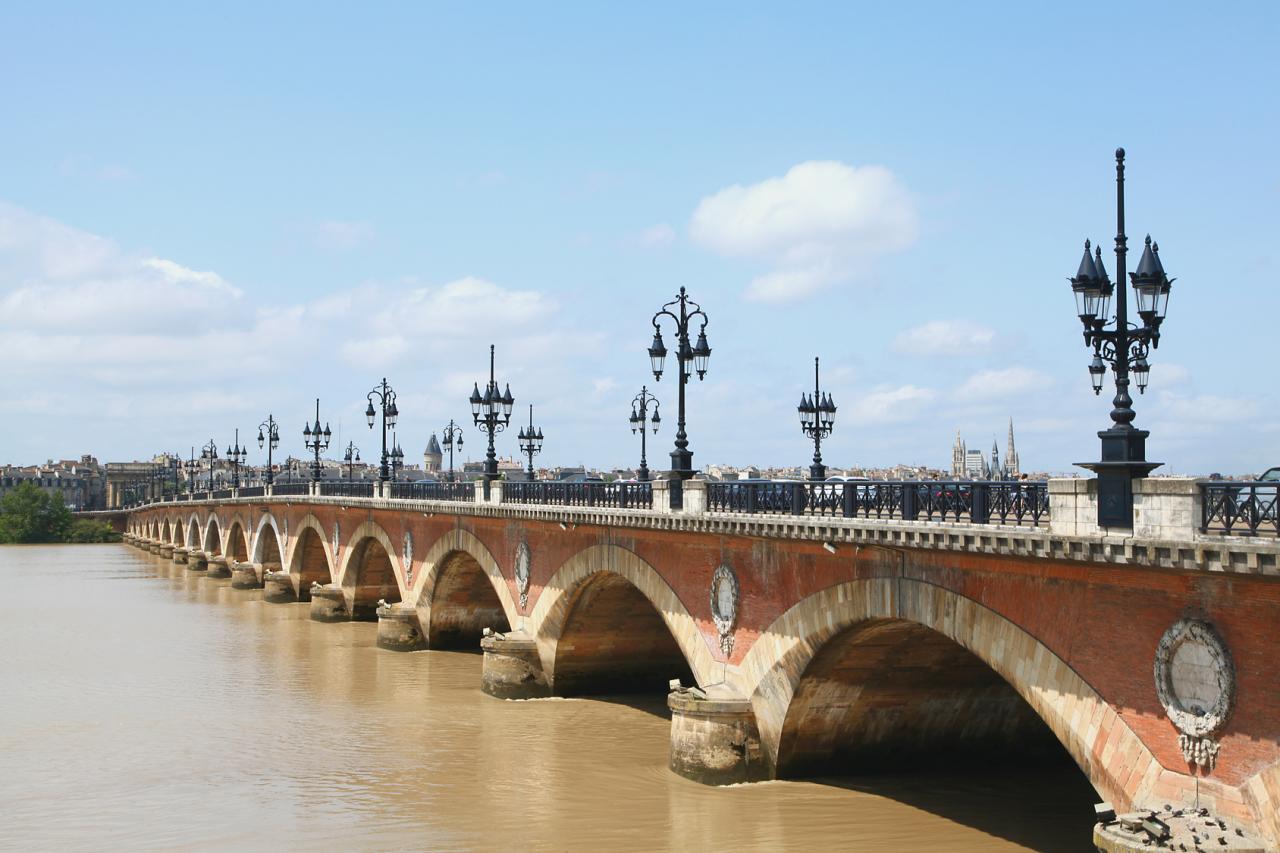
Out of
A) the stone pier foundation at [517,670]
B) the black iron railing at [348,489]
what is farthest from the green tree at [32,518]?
the stone pier foundation at [517,670]

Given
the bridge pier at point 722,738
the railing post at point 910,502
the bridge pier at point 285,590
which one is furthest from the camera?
the bridge pier at point 285,590

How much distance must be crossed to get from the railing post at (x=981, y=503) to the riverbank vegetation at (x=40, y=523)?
11346 centimetres

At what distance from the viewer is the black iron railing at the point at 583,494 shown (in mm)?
24875

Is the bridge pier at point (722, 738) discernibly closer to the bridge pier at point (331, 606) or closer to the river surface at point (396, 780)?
the river surface at point (396, 780)

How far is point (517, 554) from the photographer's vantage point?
3108cm

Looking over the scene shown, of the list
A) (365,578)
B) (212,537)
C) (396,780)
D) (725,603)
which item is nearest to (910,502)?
(725,603)

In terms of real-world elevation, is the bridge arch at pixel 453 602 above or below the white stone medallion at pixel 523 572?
below

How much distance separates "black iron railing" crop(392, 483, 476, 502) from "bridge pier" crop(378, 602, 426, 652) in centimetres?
344

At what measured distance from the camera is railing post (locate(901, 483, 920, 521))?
52.0 ft

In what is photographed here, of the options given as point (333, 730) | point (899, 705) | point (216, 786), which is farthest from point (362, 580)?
point (899, 705)

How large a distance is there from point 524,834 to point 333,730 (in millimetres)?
9114

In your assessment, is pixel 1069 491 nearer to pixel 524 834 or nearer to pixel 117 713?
pixel 524 834

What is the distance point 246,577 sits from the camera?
2522 inches

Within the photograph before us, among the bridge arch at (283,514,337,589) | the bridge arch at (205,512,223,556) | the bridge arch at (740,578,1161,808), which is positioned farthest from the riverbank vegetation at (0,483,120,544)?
the bridge arch at (740,578,1161,808)
